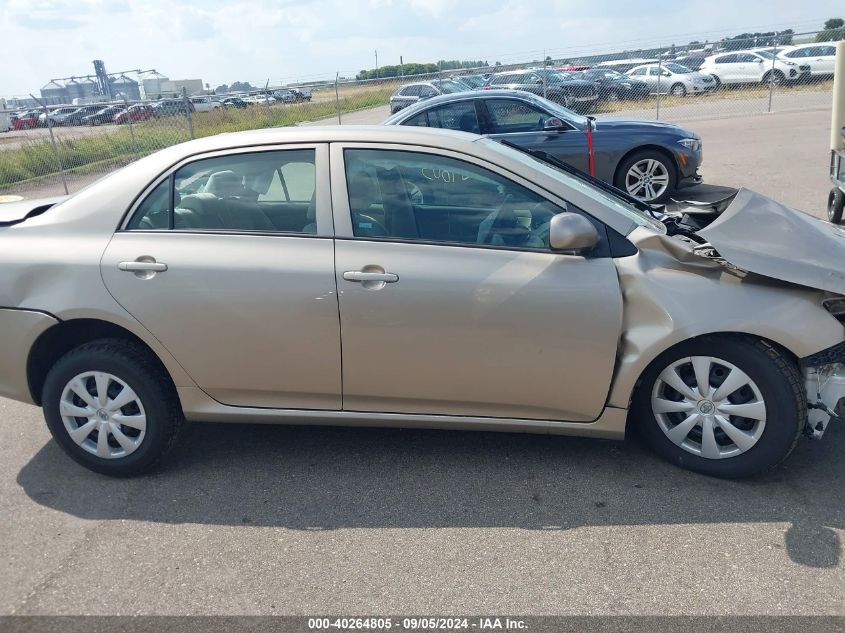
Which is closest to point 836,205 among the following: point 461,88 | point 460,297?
point 460,297

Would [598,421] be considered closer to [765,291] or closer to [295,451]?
[765,291]

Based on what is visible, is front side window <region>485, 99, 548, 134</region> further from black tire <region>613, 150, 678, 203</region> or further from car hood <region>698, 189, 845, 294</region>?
car hood <region>698, 189, 845, 294</region>

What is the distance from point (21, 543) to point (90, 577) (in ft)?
1.67

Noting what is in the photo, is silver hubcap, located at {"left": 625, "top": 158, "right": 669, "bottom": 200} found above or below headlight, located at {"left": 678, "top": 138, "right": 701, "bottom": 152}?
below

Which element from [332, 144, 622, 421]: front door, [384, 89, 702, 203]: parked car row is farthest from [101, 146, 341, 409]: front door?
[384, 89, 702, 203]: parked car row

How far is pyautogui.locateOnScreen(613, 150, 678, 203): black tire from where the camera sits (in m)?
9.66

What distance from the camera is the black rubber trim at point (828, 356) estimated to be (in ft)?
11.1

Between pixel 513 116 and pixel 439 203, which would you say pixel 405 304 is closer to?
pixel 439 203

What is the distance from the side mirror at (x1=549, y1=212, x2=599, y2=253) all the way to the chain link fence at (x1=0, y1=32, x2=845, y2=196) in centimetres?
1285

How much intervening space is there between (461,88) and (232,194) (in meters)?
18.1

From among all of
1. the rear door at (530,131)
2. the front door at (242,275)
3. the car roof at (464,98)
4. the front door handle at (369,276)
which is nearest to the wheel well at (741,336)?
the front door handle at (369,276)

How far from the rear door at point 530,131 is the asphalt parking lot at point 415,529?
6043 mm

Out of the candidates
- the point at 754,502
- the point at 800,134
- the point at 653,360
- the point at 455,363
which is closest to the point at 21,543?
the point at 455,363

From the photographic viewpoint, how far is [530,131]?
965 cm
